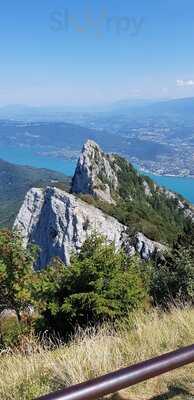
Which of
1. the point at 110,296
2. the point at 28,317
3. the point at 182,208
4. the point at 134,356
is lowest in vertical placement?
the point at 182,208

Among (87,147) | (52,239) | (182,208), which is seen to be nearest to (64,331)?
(52,239)

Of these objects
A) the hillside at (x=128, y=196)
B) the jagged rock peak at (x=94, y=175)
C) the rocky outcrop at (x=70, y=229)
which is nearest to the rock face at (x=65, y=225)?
the rocky outcrop at (x=70, y=229)

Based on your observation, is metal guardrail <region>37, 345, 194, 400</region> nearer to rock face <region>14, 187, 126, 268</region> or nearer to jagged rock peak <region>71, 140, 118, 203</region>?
rock face <region>14, 187, 126, 268</region>

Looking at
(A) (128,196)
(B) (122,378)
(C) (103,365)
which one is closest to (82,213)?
(A) (128,196)

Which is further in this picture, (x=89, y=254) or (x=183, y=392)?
(x=89, y=254)

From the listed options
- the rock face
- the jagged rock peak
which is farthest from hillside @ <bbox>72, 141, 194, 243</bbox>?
the rock face

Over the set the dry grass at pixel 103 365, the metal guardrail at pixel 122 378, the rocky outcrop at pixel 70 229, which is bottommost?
the rocky outcrop at pixel 70 229

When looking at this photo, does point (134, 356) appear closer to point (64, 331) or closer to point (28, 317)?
point (64, 331)

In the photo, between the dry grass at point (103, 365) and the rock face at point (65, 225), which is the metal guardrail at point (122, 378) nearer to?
the dry grass at point (103, 365)
